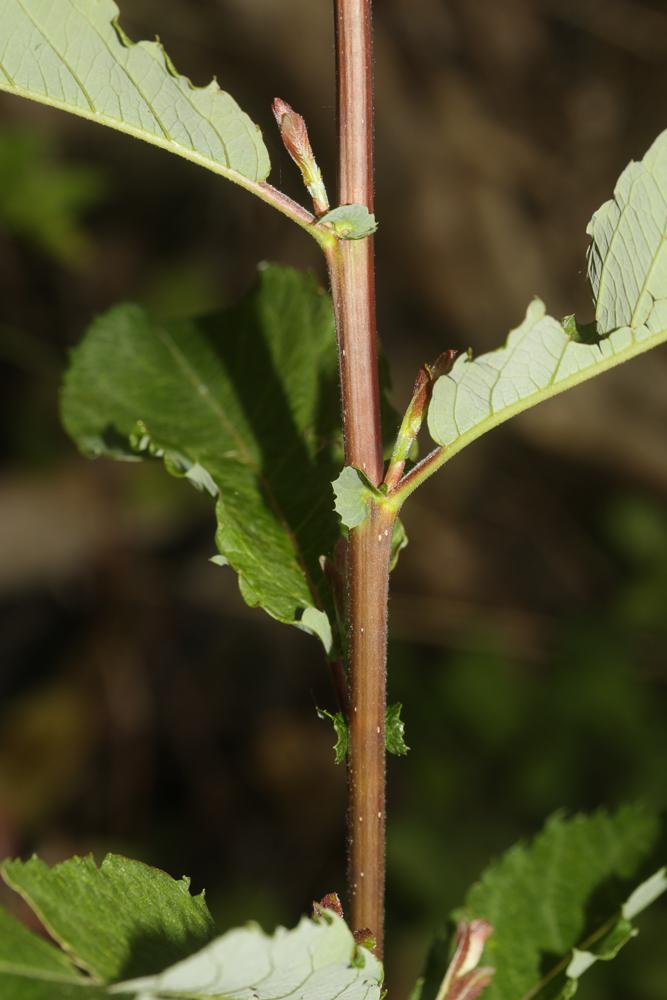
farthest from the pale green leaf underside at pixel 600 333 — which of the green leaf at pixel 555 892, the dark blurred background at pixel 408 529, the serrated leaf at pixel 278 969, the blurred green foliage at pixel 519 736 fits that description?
the blurred green foliage at pixel 519 736

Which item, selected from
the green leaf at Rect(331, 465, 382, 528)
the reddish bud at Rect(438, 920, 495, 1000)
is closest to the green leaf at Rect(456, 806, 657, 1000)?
the reddish bud at Rect(438, 920, 495, 1000)

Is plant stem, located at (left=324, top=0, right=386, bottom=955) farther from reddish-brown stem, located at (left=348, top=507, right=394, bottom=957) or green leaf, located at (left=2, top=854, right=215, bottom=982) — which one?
green leaf, located at (left=2, top=854, right=215, bottom=982)

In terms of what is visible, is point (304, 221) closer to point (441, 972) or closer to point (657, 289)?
point (657, 289)

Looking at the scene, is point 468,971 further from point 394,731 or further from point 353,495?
point 353,495

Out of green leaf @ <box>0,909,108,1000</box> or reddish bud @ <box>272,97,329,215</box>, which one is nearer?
green leaf @ <box>0,909,108,1000</box>

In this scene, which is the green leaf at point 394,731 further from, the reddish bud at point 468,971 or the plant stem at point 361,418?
the reddish bud at point 468,971
